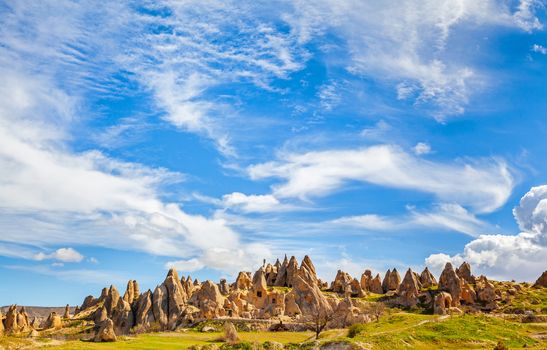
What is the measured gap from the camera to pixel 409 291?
139625 millimetres

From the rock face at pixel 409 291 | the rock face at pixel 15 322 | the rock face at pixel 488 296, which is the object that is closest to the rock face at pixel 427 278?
the rock face at pixel 409 291

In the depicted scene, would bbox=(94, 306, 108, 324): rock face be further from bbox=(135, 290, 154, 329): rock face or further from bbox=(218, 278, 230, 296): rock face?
bbox=(218, 278, 230, 296): rock face

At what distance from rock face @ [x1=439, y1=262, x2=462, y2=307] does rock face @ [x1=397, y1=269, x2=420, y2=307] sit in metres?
7.14

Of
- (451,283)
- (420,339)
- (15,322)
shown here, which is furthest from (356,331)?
(15,322)

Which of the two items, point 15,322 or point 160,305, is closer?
point 160,305

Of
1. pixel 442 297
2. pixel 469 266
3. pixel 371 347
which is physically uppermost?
pixel 469 266

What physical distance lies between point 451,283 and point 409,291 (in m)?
11.1

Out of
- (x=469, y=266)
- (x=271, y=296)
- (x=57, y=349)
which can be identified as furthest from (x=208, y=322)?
(x=469, y=266)

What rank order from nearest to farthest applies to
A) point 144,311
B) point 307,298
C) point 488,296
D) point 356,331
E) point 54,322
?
point 356,331, point 144,311, point 307,298, point 488,296, point 54,322

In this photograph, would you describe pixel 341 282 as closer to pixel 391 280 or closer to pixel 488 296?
pixel 391 280

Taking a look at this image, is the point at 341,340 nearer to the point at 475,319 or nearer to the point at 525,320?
the point at 475,319

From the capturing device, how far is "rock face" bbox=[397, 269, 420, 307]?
446ft

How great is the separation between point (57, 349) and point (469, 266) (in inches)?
5002

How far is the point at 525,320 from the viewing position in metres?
95.0
